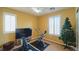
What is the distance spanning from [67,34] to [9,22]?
3.55ft

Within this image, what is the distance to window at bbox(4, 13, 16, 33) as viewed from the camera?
1931 millimetres

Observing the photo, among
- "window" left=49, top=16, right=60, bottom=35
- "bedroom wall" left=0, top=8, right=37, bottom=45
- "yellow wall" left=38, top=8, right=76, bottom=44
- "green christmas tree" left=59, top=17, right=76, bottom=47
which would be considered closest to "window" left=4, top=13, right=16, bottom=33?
"bedroom wall" left=0, top=8, right=37, bottom=45

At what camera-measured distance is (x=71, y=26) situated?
1.93 m

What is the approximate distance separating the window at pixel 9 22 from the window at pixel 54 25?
68 centimetres

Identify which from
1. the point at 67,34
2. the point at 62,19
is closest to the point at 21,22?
the point at 62,19

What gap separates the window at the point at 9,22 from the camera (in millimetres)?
1931

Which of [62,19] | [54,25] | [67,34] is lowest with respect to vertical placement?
[67,34]

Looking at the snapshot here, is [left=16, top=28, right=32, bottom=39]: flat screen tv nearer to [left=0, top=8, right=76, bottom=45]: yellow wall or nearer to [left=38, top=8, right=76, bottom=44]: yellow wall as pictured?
[left=0, top=8, right=76, bottom=45]: yellow wall

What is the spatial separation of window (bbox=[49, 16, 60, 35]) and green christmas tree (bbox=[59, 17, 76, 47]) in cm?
10

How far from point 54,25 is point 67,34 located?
0.29m

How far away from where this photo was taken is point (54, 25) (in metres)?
2.04

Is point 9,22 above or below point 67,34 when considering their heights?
above

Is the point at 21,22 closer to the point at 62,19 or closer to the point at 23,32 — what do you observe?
the point at 23,32
